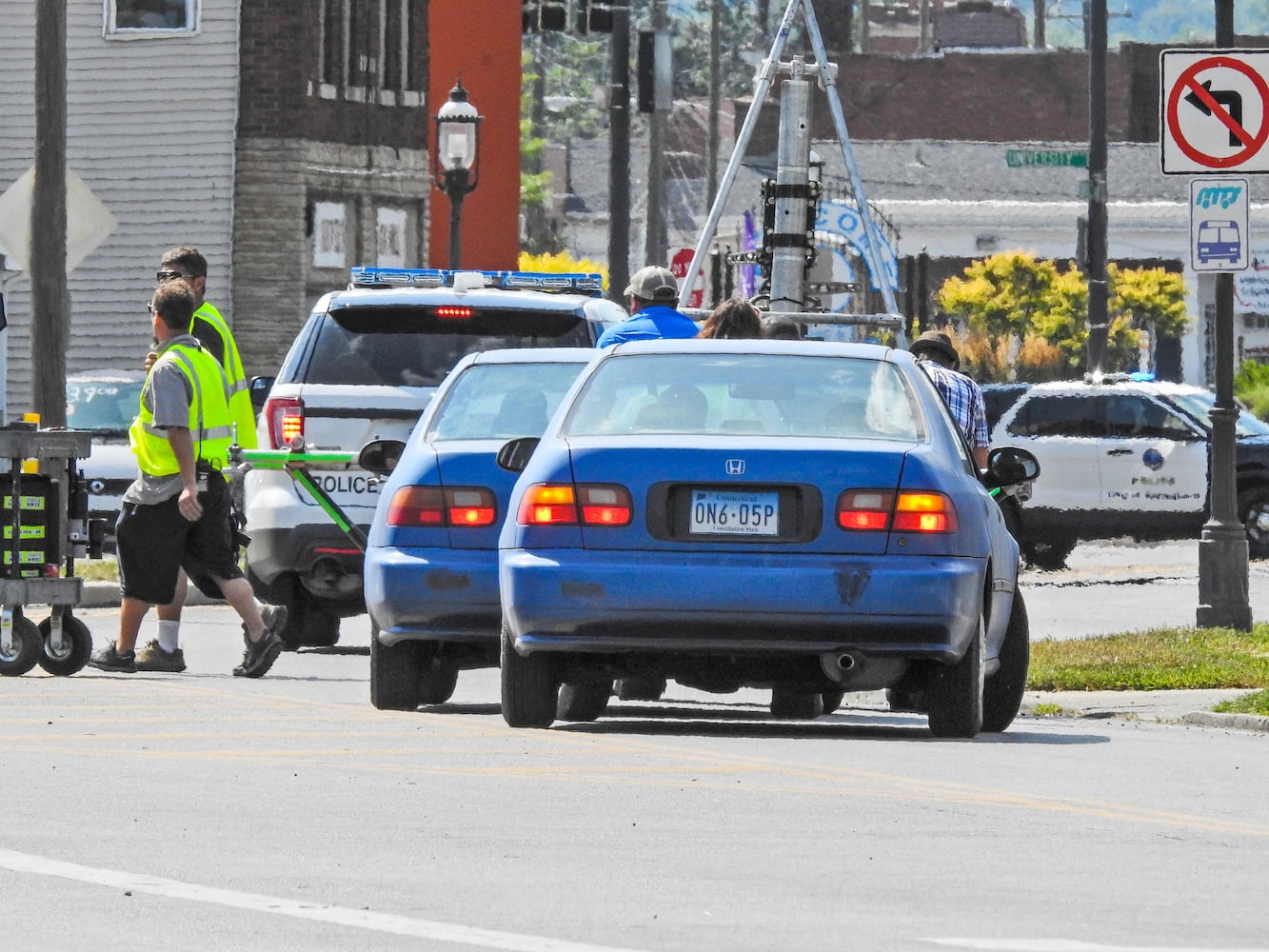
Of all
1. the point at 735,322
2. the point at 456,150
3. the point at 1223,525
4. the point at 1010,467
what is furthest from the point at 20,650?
the point at 456,150

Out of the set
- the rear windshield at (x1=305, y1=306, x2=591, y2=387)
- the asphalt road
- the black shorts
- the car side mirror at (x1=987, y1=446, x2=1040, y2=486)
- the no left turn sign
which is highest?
the no left turn sign

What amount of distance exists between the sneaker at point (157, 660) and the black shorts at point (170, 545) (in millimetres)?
341

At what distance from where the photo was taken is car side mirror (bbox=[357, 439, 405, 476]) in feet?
45.5

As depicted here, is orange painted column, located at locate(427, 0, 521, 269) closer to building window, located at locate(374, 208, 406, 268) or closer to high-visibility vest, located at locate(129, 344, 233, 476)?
building window, located at locate(374, 208, 406, 268)

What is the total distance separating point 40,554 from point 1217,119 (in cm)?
693

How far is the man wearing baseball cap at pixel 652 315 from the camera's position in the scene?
14539mm

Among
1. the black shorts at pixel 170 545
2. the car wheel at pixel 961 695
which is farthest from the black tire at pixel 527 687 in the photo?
the black shorts at pixel 170 545

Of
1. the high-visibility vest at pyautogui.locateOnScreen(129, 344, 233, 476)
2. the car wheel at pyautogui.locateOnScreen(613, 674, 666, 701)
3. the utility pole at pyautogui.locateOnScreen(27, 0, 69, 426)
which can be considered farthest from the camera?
the utility pole at pyautogui.locateOnScreen(27, 0, 69, 426)

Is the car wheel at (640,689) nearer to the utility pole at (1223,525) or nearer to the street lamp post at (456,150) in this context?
the utility pole at (1223,525)

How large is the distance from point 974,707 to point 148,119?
106 feet

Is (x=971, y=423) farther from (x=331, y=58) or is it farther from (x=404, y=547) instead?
(x=331, y=58)

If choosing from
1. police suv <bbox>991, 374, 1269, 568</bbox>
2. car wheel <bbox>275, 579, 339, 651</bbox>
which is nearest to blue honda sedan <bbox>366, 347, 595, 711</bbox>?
car wheel <bbox>275, 579, 339, 651</bbox>

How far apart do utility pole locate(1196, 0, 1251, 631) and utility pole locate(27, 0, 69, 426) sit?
9.66 metres

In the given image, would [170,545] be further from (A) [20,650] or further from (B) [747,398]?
(B) [747,398]
